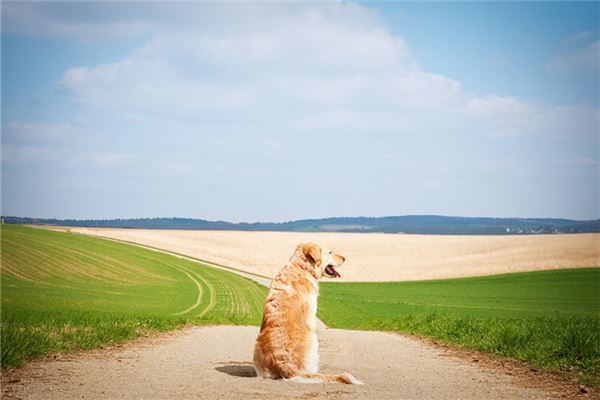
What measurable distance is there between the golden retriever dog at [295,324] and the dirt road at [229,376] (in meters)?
0.27

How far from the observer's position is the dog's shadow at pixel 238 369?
37.2ft

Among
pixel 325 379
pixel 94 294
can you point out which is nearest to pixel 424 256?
pixel 94 294

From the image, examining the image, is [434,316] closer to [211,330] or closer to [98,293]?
[211,330]

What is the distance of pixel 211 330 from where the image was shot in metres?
21.4

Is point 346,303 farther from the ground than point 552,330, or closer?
closer

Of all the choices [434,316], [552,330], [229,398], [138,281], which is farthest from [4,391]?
[138,281]

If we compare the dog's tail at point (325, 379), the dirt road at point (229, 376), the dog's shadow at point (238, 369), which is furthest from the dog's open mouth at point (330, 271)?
the dog's shadow at point (238, 369)

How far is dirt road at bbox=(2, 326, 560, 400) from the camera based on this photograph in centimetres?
942

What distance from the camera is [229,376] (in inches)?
431

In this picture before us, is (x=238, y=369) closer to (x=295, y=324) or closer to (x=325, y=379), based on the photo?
(x=295, y=324)

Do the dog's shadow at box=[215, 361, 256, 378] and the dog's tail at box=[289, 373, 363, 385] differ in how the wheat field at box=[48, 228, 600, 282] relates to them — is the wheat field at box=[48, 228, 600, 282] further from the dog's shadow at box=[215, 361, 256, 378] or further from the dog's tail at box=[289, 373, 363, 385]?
the dog's tail at box=[289, 373, 363, 385]

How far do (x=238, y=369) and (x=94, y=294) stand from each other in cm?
2646

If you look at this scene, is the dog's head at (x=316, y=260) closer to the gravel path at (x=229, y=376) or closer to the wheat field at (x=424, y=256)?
the gravel path at (x=229, y=376)

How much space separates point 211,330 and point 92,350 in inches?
290
